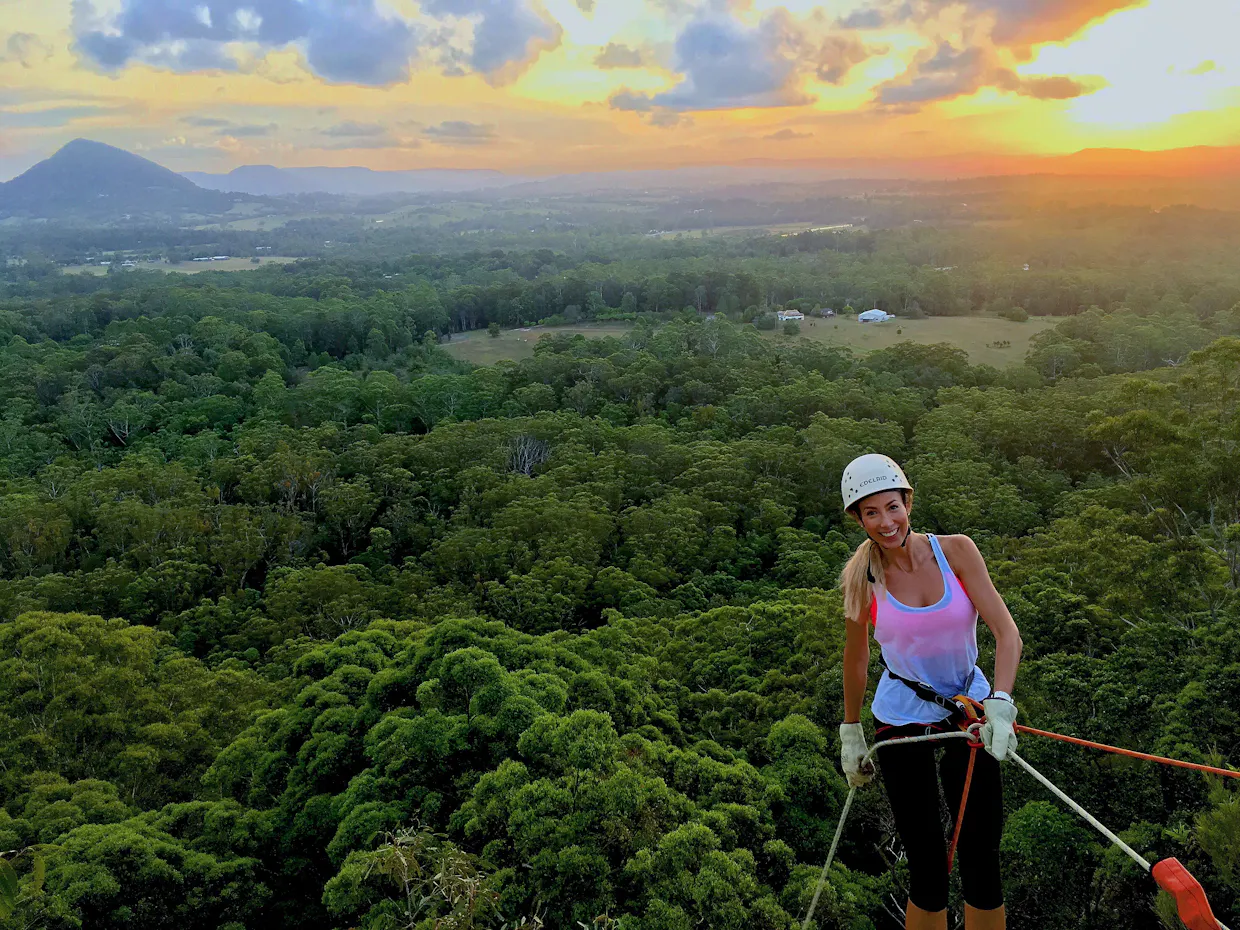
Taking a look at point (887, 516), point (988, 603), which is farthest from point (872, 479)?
point (988, 603)

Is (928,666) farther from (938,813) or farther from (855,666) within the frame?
(938,813)

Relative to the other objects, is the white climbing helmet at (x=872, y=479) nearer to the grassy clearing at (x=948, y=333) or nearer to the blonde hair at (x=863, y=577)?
the blonde hair at (x=863, y=577)

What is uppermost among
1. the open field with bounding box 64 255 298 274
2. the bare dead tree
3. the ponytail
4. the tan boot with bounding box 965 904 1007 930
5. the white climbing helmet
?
the open field with bounding box 64 255 298 274

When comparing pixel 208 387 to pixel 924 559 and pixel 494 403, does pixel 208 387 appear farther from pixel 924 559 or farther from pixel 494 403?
pixel 924 559

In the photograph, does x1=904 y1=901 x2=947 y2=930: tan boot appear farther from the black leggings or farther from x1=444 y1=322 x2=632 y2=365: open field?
x1=444 y1=322 x2=632 y2=365: open field

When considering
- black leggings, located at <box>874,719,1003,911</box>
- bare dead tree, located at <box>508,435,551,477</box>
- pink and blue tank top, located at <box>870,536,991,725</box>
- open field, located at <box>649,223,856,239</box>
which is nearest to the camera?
pink and blue tank top, located at <box>870,536,991,725</box>

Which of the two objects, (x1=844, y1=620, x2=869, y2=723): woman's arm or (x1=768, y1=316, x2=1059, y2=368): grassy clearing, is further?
(x1=768, y1=316, x2=1059, y2=368): grassy clearing

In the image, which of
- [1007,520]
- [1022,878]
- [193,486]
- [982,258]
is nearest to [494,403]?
[193,486]

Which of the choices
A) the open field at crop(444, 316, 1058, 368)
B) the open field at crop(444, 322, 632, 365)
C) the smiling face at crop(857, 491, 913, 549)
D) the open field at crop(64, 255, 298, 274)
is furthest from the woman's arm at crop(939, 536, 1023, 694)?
the open field at crop(64, 255, 298, 274)
